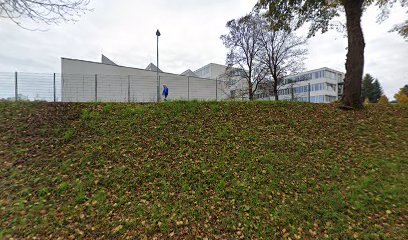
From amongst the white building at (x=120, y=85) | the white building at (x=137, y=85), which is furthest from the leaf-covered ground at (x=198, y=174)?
the white building at (x=120, y=85)

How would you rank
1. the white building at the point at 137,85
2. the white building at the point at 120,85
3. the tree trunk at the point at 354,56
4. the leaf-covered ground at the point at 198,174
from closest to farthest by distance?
the leaf-covered ground at the point at 198,174, the tree trunk at the point at 354,56, the white building at the point at 120,85, the white building at the point at 137,85

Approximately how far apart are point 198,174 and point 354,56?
8409mm

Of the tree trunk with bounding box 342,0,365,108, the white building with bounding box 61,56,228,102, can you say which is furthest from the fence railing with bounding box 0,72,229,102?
the tree trunk with bounding box 342,0,365,108

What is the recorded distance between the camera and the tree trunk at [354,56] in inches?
329

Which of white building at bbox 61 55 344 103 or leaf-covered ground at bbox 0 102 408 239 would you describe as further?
white building at bbox 61 55 344 103

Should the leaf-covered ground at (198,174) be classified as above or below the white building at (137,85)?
below

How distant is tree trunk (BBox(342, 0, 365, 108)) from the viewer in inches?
329

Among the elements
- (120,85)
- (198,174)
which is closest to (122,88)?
(120,85)

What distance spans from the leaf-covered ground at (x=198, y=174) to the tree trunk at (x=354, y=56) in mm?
1015

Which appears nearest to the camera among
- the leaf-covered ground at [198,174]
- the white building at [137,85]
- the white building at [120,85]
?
the leaf-covered ground at [198,174]

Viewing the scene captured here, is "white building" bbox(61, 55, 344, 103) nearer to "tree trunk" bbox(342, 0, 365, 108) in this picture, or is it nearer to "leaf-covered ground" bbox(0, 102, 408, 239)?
"leaf-covered ground" bbox(0, 102, 408, 239)

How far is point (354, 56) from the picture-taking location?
838 cm

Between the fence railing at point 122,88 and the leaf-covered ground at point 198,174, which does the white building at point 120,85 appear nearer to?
the fence railing at point 122,88

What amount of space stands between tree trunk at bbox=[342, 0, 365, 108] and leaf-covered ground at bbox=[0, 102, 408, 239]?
39.9 inches
